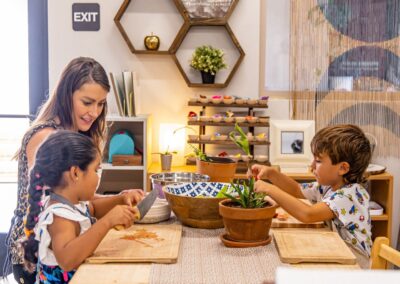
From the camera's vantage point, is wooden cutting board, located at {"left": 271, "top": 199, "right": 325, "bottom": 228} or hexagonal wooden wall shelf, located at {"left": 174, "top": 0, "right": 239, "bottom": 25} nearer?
wooden cutting board, located at {"left": 271, "top": 199, "right": 325, "bottom": 228}

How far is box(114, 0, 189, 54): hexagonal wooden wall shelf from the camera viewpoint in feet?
11.6

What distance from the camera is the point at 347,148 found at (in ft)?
6.48

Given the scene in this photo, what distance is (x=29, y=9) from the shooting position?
3.63 m

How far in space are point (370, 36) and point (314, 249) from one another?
2.44m

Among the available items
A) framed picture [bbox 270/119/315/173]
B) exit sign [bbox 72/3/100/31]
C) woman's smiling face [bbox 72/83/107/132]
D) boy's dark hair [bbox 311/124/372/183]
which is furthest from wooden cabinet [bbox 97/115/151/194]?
boy's dark hair [bbox 311/124/372/183]

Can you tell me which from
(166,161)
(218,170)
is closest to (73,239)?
(218,170)

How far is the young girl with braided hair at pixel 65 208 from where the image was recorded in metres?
1.36

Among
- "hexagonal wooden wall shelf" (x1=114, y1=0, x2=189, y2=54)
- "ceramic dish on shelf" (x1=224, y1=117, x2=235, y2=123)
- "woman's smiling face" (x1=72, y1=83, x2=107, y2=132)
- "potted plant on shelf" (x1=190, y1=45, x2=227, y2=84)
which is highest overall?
"hexagonal wooden wall shelf" (x1=114, y1=0, x2=189, y2=54)

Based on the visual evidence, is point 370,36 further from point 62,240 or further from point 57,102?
point 62,240

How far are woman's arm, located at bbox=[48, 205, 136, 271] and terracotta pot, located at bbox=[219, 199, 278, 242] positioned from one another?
11.4 inches

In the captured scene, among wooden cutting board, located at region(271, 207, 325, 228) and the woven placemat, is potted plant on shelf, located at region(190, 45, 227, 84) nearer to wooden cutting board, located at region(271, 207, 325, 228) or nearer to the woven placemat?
wooden cutting board, located at region(271, 207, 325, 228)

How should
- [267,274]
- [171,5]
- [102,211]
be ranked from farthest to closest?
[171,5]
[102,211]
[267,274]

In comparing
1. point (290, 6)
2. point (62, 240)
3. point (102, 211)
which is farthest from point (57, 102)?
point (290, 6)

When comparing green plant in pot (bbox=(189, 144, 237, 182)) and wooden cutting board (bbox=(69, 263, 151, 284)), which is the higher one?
green plant in pot (bbox=(189, 144, 237, 182))
